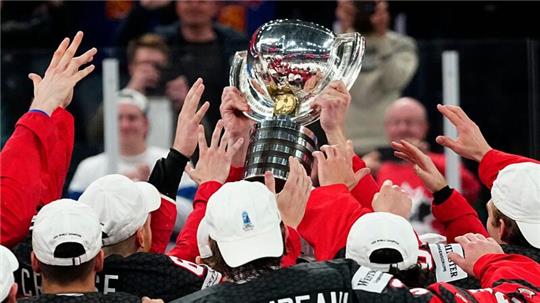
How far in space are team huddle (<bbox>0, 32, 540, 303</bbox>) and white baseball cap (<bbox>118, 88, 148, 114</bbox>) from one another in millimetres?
2507

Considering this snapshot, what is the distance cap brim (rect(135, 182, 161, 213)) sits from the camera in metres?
5.05

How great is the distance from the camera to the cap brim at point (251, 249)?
14.1 feet

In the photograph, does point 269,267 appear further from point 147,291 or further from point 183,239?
point 183,239

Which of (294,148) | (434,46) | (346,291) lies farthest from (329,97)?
(434,46)

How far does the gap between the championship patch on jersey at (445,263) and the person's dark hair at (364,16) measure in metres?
3.58

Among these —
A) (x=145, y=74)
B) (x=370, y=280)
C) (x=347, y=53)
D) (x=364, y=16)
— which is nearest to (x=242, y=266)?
(x=370, y=280)

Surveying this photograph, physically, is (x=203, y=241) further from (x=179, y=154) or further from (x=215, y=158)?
(x=179, y=154)

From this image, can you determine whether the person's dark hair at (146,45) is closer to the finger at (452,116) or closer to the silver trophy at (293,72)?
the silver trophy at (293,72)

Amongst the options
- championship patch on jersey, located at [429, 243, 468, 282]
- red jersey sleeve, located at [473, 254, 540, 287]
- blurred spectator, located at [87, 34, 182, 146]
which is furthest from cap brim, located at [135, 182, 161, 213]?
blurred spectator, located at [87, 34, 182, 146]

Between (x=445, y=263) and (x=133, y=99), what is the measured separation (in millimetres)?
3379

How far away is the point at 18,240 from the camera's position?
4910 mm

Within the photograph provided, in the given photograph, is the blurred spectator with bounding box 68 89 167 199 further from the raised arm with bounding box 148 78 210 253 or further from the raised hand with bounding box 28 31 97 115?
the raised hand with bounding box 28 31 97 115

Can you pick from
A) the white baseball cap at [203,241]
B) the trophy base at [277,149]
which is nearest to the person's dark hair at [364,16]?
the trophy base at [277,149]

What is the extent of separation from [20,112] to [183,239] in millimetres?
3103
